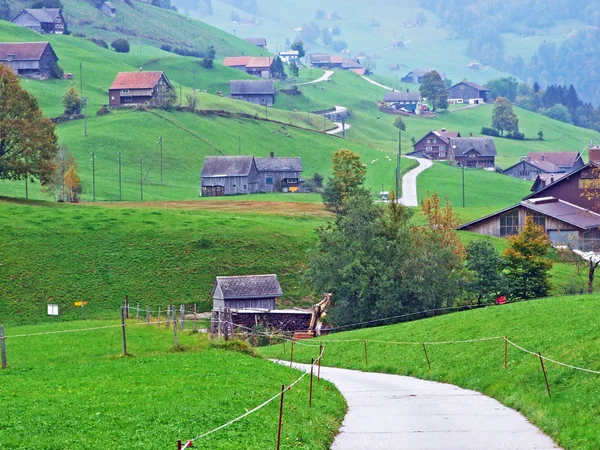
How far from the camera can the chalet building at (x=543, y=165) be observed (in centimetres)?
18112

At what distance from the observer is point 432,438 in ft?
79.5

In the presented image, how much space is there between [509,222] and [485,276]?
34.3m

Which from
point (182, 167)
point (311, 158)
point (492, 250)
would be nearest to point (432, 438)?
point (492, 250)

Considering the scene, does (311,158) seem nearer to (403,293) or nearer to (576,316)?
(403,293)

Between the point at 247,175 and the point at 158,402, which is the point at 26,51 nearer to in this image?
the point at 247,175

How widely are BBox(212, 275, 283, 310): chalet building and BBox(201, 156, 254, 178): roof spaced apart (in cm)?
7160

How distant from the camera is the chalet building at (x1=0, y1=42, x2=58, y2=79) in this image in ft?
619

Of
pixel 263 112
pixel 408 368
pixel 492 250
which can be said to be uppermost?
pixel 263 112

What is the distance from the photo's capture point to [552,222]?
96.4m

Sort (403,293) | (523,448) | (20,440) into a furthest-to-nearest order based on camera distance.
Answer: (403,293) < (523,448) < (20,440)

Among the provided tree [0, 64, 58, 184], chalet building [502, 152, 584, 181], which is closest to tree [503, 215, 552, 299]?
tree [0, 64, 58, 184]

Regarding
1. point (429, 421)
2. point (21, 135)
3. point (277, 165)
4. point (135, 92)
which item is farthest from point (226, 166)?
point (429, 421)

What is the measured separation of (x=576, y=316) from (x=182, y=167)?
117m

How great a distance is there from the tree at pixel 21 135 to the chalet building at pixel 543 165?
355 ft
